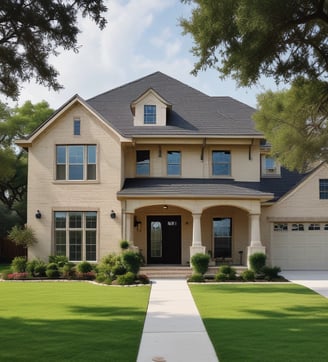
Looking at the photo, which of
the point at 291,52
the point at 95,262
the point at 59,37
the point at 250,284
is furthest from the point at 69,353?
the point at 95,262

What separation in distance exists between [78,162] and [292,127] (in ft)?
34.1

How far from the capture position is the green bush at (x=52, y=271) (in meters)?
21.4

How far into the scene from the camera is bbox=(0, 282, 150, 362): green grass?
27.2ft

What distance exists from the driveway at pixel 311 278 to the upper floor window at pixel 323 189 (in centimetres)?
371

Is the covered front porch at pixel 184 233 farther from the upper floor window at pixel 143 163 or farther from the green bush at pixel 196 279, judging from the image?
the green bush at pixel 196 279

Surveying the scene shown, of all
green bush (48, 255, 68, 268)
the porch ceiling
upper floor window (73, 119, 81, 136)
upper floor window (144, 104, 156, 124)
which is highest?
upper floor window (144, 104, 156, 124)

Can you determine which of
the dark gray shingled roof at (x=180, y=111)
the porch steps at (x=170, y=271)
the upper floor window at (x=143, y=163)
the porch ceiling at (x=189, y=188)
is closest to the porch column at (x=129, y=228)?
the porch ceiling at (x=189, y=188)

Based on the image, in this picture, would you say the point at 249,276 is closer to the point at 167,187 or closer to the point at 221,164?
the point at 167,187

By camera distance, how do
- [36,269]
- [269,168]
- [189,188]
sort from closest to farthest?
[36,269]
[189,188]
[269,168]

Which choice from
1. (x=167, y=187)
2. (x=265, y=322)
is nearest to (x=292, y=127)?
(x=167, y=187)

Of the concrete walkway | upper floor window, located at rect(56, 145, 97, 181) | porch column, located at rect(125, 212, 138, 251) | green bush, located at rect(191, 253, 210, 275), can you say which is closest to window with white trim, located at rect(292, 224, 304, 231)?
green bush, located at rect(191, 253, 210, 275)

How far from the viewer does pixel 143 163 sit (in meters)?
25.5

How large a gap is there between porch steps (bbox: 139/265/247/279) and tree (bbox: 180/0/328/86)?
12154 millimetres

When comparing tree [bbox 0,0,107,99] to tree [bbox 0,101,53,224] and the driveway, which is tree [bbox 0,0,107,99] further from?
tree [bbox 0,101,53,224]
